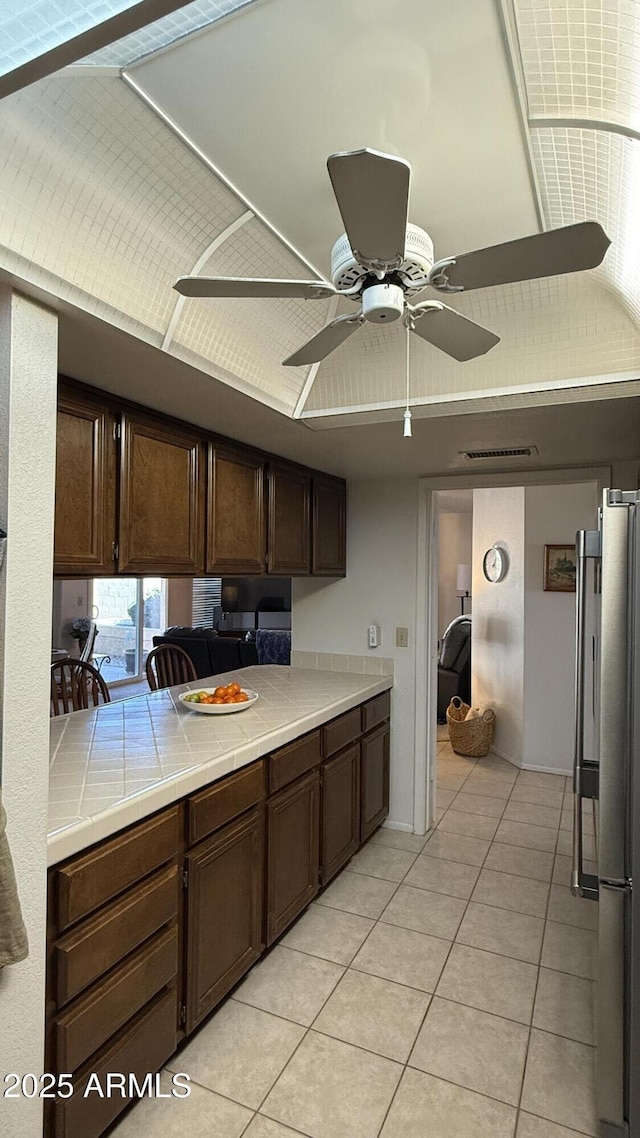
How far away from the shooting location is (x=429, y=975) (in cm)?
234

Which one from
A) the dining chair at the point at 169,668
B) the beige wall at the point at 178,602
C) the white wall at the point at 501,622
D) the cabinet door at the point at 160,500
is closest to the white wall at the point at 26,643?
the cabinet door at the point at 160,500

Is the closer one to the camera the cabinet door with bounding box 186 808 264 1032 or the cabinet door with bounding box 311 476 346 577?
the cabinet door with bounding box 186 808 264 1032

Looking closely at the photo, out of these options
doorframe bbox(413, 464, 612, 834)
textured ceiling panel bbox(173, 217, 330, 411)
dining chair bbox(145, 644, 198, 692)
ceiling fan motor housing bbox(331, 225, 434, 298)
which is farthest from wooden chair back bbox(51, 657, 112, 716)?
ceiling fan motor housing bbox(331, 225, 434, 298)

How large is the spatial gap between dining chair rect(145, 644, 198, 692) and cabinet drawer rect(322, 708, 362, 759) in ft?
3.75

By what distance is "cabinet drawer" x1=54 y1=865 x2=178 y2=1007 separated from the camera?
4.79ft

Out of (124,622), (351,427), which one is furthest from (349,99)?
(124,622)

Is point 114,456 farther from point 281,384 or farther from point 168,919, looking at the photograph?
point 168,919

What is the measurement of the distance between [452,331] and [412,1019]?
87.5 inches

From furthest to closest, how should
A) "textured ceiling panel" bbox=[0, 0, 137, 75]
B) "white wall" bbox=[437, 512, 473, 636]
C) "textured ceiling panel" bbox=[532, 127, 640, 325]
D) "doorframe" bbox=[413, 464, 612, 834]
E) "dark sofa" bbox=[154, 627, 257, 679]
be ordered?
"white wall" bbox=[437, 512, 473, 636] → "dark sofa" bbox=[154, 627, 257, 679] → "doorframe" bbox=[413, 464, 612, 834] → "textured ceiling panel" bbox=[532, 127, 640, 325] → "textured ceiling panel" bbox=[0, 0, 137, 75]

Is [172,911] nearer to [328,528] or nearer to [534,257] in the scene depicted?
[534,257]

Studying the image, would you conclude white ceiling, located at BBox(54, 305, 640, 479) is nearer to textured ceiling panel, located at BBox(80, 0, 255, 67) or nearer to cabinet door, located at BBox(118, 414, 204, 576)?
cabinet door, located at BBox(118, 414, 204, 576)

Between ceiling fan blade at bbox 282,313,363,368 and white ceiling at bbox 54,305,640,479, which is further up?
white ceiling at bbox 54,305,640,479

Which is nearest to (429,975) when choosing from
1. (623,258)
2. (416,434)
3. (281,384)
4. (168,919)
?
(168,919)

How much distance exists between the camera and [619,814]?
5.40 feet
